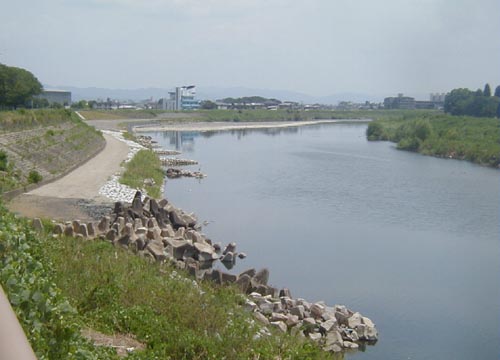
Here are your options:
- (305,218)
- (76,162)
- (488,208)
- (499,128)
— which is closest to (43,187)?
(76,162)

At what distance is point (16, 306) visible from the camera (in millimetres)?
3902

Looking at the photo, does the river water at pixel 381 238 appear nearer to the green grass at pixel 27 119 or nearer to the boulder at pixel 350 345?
the boulder at pixel 350 345

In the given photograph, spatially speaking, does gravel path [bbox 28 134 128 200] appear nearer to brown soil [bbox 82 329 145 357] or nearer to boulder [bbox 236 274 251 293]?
boulder [bbox 236 274 251 293]

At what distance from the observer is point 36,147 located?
23672 millimetres

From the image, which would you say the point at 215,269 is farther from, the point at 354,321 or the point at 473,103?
the point at 473,103

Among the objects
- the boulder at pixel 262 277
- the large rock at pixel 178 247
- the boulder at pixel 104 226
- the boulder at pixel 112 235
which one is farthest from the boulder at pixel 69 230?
the boulder at pixel 262 277

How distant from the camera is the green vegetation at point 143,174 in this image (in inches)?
883

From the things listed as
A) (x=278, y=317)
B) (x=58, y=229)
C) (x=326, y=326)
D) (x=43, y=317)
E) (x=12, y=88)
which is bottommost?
(x=326, y=326)

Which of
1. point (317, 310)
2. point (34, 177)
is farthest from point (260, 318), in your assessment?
point (34, 177)

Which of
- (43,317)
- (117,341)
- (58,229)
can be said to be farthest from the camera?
(58,229)

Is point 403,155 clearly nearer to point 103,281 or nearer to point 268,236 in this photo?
point 268,236

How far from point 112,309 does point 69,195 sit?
1297 cm

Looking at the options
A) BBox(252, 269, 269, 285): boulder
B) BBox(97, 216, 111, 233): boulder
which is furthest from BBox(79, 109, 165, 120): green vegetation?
BBox(252, 269, 269, 285): boulder

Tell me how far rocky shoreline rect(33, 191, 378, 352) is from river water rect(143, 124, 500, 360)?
1.95 feet
